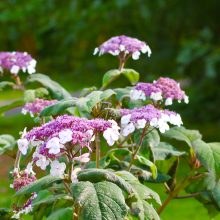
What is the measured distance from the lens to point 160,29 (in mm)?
8781

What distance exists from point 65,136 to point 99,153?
674 mm

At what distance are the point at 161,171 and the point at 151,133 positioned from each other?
45cm

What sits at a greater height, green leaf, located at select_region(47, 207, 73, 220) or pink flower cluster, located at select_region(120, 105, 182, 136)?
pink flower cluster, located at select_region(120, 105, 182, 136)

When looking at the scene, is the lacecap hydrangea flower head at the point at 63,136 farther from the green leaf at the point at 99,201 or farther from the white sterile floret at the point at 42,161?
the green leaf at the point at 99,201

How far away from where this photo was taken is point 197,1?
8.41 metres

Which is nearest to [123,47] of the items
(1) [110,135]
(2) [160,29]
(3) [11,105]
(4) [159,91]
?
(4) [159,91]

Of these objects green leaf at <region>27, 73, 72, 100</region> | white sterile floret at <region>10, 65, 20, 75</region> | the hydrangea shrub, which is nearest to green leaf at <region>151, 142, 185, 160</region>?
the hydrangea shrub

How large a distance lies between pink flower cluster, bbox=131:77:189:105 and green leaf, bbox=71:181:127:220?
30.1 inches

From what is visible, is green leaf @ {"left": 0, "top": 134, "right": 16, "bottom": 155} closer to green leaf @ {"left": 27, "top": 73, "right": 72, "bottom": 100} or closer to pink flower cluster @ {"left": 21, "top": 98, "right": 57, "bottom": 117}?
pink flower cluster @ {"left": 21, "top": 98, "right": 57, "bottom": 117}

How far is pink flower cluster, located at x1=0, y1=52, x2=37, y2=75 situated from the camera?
3482 mm

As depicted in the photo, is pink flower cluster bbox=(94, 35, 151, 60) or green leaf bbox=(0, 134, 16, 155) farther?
pink flower cluster bbox=(94, 35, 151, 60)

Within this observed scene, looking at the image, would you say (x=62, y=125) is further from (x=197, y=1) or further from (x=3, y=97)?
(x=3, y=97)

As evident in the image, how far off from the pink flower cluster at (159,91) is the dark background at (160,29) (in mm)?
4582

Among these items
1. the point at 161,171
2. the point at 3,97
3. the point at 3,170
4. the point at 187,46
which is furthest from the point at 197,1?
the point at 3,97
